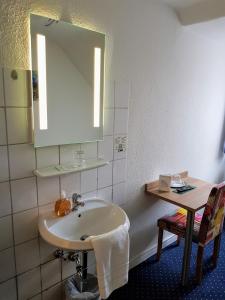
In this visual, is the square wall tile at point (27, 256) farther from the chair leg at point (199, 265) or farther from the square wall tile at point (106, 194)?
the chair leg at point (199, 265)

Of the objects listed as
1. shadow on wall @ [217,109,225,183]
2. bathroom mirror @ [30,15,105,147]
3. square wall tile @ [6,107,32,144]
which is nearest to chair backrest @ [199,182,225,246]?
bathroom mirror @ [30,15,105,147]

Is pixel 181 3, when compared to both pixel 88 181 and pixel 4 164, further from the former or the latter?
pixel 4 164

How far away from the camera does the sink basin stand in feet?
4.31

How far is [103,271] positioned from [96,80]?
3.59ft

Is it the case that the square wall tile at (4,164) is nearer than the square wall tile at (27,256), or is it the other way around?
Result: the square wall tile at (4,164)

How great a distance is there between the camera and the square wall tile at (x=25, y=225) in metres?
1.32

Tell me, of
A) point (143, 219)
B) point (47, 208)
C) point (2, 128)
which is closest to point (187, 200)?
point (143, 219)

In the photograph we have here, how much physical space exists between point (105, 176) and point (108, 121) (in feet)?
1.29

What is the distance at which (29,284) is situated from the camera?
4.76 feet

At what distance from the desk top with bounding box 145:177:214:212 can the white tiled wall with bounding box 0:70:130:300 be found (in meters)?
0.41

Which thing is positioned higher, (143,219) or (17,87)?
(17,87)

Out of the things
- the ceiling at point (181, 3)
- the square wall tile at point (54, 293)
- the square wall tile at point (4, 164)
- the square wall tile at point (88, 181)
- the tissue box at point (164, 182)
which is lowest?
the square wall tile at point (54, 293)

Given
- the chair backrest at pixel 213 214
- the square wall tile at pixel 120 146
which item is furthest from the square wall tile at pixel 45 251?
the chair backrest at pixel 213 214

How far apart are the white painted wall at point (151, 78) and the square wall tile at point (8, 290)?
923 millimetres
